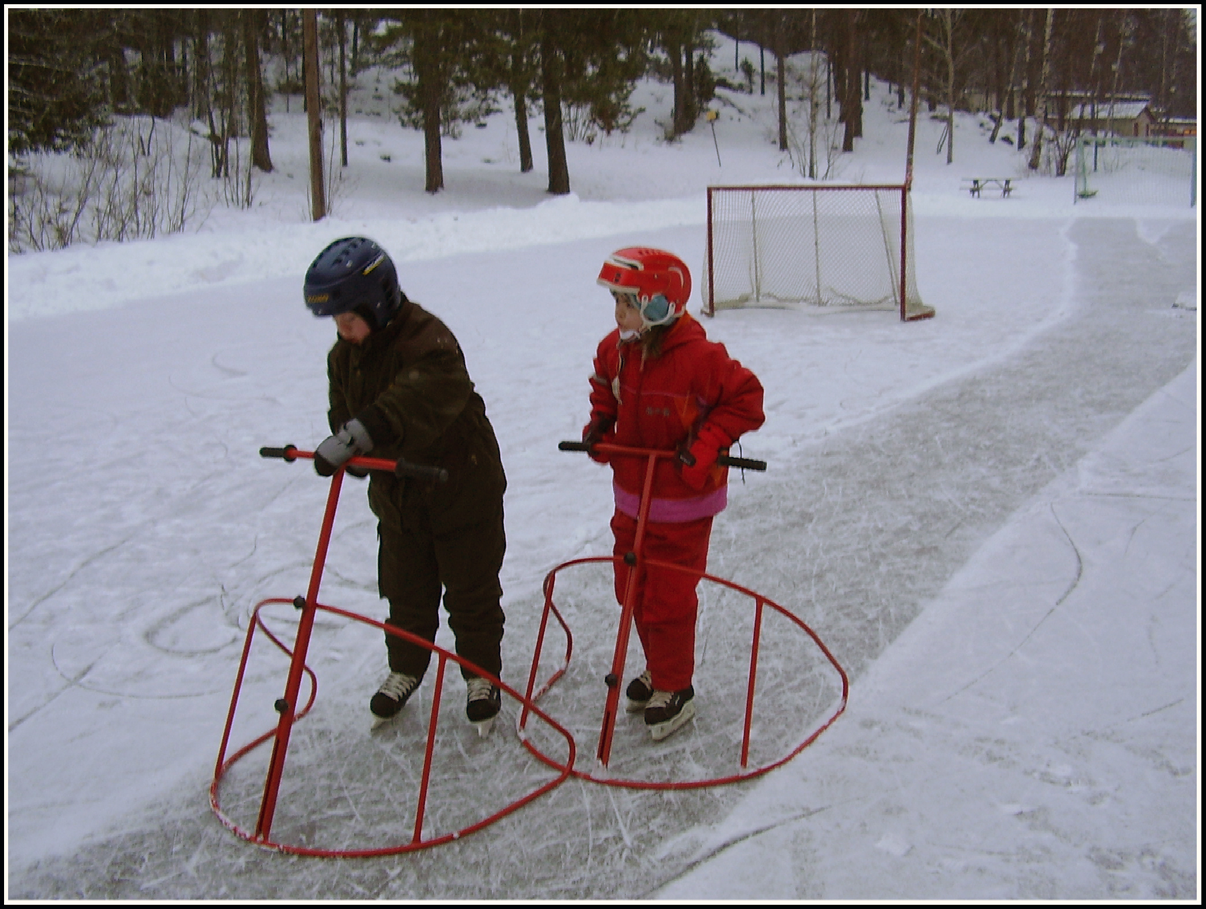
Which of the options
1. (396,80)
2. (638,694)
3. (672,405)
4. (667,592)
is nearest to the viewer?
(672,405)

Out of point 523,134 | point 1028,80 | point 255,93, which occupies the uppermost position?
point 1028,80

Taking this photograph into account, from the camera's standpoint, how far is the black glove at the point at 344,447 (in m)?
2.54

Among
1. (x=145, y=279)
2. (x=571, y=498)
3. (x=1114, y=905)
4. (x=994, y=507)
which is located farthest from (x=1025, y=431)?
(x=145, y=279)

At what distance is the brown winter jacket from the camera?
2701 mm

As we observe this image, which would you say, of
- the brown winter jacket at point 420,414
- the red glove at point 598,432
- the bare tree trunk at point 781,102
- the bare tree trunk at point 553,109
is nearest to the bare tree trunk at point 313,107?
the bare tree trunk at point 553,109

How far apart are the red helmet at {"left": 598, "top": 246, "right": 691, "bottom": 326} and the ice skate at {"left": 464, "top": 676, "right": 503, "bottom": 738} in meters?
1.25

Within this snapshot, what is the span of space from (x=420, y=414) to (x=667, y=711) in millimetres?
1194

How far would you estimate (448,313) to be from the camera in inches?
410

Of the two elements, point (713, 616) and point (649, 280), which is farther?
point (713, 616)

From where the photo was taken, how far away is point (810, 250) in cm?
1139

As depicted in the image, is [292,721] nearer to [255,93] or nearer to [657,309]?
[657,309]

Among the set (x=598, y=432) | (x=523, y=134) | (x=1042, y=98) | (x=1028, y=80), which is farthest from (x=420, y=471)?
(x=1028, y=80)

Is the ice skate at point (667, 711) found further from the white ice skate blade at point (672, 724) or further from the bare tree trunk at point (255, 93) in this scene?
the bare tree trunk at point (255, 93)

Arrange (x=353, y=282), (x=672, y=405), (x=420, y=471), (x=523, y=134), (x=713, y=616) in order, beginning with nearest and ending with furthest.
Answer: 1. (x=420, y=471)
2. (x=353, y=282)
3. (x=672, y=405)
4. (x=713, y=616)
5. (x=523, y=134)
